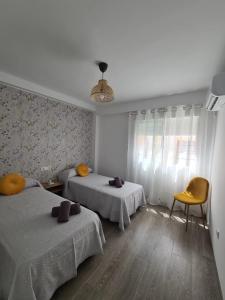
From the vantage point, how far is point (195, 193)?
258 cm

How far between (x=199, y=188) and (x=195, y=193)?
12 cm

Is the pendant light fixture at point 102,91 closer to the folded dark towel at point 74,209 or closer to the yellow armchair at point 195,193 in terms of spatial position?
the folded dark towel at point 74,209

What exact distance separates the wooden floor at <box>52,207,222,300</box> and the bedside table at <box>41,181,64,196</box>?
1.41m

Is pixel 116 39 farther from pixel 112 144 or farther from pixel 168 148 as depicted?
pixel 112 144

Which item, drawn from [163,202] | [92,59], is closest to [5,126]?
[92,59]

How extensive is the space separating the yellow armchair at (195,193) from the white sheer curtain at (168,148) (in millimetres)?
208

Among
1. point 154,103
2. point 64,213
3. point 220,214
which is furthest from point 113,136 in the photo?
point 220,214

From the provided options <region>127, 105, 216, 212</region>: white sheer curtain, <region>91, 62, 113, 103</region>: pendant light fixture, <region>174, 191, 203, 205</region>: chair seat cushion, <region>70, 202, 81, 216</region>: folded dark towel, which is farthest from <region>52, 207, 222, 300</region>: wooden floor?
<region>91, 62, 113, 103</region>: pendant light fixture

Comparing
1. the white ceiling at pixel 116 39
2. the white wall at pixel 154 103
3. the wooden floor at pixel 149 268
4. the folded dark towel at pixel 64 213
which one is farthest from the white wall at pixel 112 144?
the folded dark towel at pixel 64 213

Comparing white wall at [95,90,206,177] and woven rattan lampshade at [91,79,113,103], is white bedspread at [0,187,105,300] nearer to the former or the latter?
woven rattan lampshade at [91,79,113,103]

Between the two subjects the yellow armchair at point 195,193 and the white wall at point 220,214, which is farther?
the yellow armchair at point 195,193

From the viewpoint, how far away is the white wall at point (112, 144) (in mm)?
3840

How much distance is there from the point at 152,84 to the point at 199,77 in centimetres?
73

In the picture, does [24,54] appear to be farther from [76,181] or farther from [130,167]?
[130,167]
